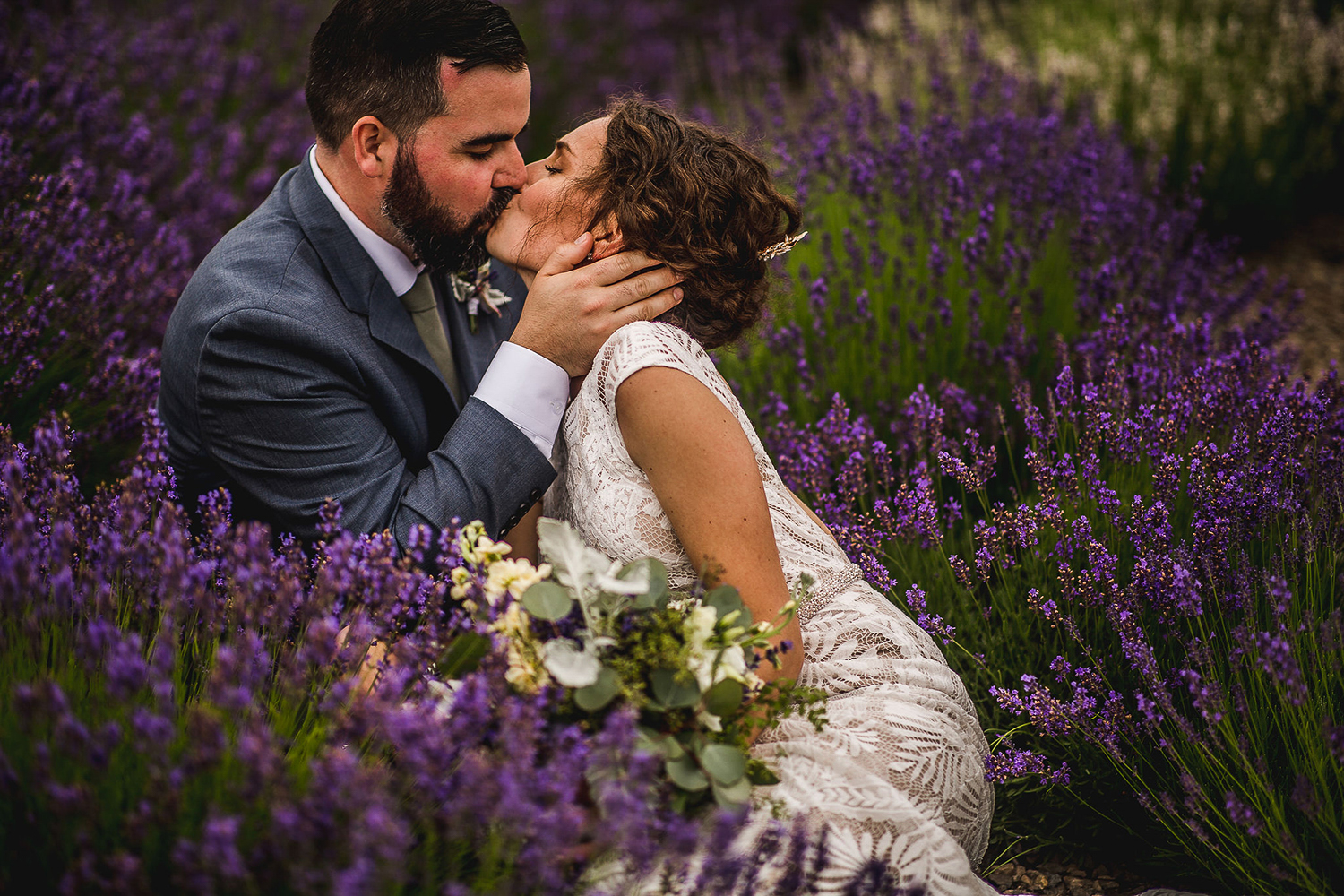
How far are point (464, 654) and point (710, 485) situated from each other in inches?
21.1

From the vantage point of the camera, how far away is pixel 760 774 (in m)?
1.57

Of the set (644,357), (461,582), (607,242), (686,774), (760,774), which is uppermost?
(607,242)

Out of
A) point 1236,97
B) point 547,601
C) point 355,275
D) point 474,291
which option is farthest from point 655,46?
point 547,601

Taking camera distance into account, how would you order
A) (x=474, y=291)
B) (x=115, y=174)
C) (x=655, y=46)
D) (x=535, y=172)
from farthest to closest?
1. (x=655, y=46)
2. (x=115, y=174)
3. (x=474, y=291)
4. (x=535, y=172)

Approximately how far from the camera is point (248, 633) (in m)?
1.42

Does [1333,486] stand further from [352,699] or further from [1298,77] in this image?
[1298,77]

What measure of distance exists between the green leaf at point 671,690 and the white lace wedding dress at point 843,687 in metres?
0.26

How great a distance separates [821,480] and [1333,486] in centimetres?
115

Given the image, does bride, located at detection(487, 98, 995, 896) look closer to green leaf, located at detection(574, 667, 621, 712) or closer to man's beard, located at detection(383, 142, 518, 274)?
man's beard, located at detection(383, 142, 518, 274)

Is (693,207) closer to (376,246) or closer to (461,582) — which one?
(376,246)

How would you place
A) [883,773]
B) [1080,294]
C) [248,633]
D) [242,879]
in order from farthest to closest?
[1080,294], [883,773], [248,633], [242,879]

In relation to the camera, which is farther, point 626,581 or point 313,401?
point 313,401

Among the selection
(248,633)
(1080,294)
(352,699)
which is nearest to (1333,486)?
(1080,294)

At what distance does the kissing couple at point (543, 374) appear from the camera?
1804 millimetres
